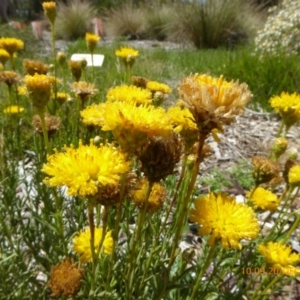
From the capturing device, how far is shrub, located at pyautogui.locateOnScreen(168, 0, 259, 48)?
27.1 feet

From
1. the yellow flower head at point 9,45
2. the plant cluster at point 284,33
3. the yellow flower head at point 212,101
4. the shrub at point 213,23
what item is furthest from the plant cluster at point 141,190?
the shrub at point 213,23

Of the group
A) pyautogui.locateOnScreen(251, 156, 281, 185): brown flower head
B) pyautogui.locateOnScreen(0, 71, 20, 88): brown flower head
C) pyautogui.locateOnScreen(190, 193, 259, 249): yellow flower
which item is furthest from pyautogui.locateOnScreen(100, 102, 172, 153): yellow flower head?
pyautogui.locateOnScreen(0, 71, 20, 88): brown flower head

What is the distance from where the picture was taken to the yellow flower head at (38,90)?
3.28 feet

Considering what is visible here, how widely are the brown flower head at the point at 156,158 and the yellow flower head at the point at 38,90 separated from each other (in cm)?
37

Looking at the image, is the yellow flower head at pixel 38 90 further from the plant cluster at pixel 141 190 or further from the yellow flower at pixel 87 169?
the yellow flower at pixel 87 169

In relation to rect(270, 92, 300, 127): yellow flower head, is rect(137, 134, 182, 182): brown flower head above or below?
above

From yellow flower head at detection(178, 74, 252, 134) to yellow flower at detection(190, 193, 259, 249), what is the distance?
0.23 m

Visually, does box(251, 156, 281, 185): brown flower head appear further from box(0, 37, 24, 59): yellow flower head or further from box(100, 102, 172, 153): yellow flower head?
box(0, 37, 24, 59): yellow flower head

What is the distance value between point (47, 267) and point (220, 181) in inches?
47.2

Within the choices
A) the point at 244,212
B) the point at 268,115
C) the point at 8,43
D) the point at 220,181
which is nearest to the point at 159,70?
the point at 268,115

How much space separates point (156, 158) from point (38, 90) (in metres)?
0.43

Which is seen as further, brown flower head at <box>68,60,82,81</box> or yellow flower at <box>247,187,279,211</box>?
brown flower head at <box>68,60,82,81</box>

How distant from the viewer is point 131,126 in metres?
0.68

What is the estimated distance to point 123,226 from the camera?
1249 mm
